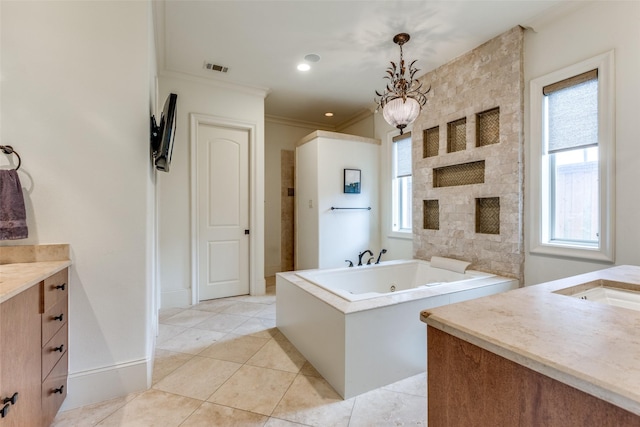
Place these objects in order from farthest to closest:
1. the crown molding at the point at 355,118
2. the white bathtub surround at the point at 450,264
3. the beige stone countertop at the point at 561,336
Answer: the crown molding at the point at 355,118 → the white bathtub surround at the point at 450,264 → the beige stone countertop at the point at 561,336

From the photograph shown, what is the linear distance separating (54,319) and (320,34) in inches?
111

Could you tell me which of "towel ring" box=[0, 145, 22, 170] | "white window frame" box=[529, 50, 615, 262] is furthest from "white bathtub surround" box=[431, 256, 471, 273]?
"towel ring" box=[0, 145, 22, 170]

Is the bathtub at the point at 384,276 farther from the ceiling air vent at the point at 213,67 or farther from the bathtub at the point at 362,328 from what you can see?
the ceiling air vent at the point at 213,67

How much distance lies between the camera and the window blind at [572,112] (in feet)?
Result: 7.27

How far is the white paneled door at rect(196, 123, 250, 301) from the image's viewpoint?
11.8 ft

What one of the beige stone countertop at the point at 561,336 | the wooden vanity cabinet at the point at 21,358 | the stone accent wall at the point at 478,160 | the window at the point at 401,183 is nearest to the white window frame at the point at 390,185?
the window at the point at 401,183

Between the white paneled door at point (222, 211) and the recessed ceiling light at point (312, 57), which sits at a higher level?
the recessed ceiling light at point (312, 57)

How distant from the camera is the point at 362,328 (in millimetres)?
1833

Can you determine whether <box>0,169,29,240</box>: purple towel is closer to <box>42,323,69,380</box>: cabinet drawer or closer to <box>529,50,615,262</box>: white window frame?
<box>42,323,69,380</box>: cabinet drawer

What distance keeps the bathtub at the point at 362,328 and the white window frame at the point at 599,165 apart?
473mm

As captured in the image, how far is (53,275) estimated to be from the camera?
1.43 meters

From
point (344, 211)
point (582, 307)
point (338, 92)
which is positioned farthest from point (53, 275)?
point (338, 92)

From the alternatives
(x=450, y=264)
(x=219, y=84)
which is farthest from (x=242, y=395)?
(x=219, y=84)

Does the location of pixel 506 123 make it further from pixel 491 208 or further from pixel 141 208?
pixel 141 208
